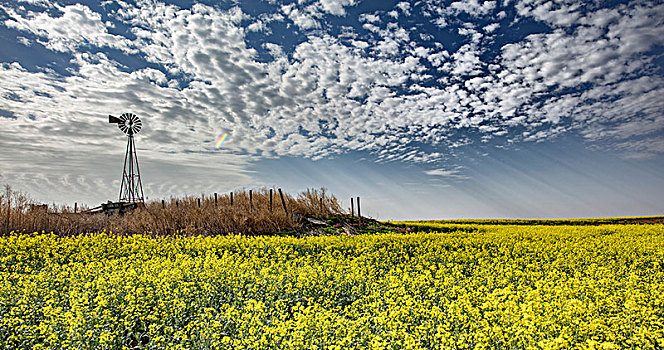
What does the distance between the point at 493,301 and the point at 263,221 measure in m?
10.7

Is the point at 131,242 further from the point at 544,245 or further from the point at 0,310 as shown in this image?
the point at 544,245

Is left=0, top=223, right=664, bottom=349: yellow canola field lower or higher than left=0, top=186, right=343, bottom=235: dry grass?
lower

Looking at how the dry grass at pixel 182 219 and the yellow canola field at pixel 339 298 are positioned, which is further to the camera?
the dry grass at pixel 182 219

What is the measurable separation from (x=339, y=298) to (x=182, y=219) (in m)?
10.5

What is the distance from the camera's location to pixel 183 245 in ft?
31.7

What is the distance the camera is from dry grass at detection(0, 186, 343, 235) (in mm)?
12852

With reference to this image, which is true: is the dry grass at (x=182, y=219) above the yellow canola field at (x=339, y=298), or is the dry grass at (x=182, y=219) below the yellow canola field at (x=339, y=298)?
above

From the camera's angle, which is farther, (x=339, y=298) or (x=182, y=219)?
(x=182, y=219)

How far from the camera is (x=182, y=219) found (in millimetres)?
14211

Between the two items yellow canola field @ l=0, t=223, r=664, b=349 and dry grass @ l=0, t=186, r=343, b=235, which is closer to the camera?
yellow canola field @ l=0, t=223, r=664, b=349

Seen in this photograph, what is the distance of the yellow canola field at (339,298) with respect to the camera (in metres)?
3.48

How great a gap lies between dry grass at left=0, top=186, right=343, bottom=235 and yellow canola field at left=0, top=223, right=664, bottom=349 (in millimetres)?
3680

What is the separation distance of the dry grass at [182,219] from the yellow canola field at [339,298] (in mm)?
3680

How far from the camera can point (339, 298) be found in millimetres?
5281
